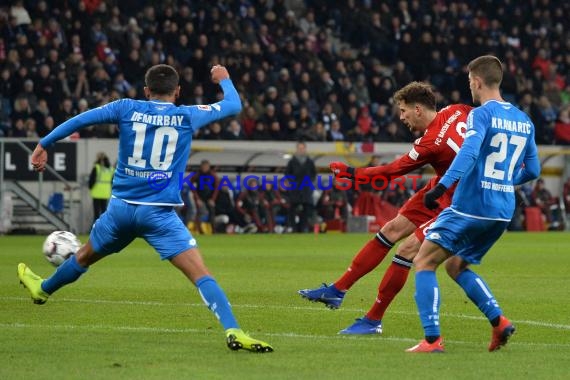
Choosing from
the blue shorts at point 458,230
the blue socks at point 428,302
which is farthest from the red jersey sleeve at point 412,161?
the blue socks at point 428,302

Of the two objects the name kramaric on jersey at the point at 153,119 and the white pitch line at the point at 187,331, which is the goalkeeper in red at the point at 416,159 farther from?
the name kramaric on jersey at the point at 153,119

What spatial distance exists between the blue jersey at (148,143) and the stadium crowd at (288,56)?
1879 centimetres

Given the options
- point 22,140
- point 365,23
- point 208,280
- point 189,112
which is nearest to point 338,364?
point 208,280

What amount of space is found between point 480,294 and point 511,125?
1.23 metres

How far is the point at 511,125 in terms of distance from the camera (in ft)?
27.7

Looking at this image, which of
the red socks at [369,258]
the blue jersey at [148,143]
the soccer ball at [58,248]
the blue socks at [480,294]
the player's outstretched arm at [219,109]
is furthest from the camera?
the soccer ball at [58,248]

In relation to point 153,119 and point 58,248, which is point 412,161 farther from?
point 58,248

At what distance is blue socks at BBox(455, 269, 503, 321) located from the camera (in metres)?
8.58

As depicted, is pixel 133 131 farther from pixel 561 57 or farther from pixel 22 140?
pixel 561 57

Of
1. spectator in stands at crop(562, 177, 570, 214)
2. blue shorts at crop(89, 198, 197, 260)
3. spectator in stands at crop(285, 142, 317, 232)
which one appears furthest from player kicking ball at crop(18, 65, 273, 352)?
spectator in stands at crop(562, 177, 570, 214)

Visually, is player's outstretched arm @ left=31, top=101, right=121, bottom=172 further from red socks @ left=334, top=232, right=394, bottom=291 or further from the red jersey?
red socks @ left=334, top=232, right=394, bottom=291

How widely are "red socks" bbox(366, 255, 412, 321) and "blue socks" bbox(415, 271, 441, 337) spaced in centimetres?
133

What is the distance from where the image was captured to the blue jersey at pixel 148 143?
8719 mm

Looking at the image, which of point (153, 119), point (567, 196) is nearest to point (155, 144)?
point (153, 119)
